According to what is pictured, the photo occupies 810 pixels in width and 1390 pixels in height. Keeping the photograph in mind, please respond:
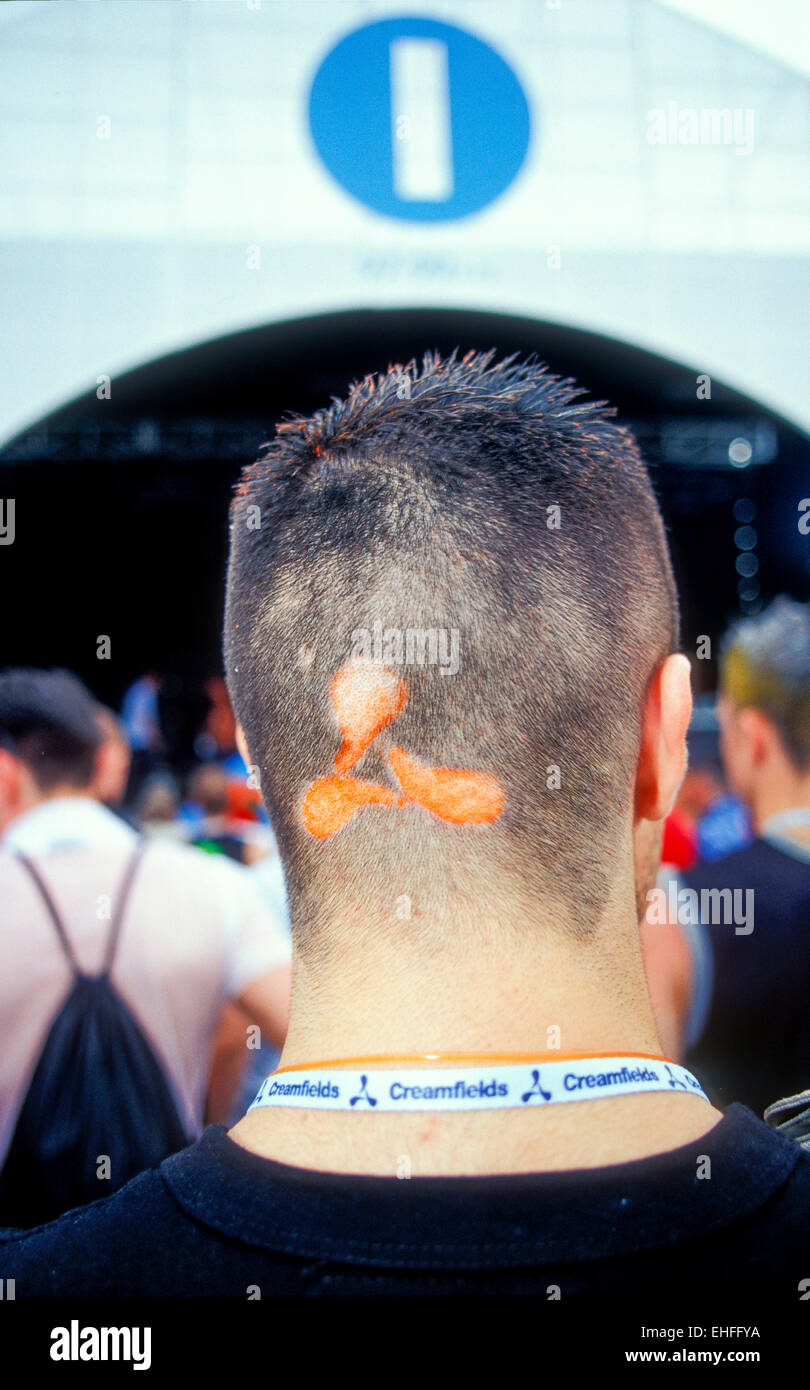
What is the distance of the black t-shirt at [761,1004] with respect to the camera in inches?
79.2

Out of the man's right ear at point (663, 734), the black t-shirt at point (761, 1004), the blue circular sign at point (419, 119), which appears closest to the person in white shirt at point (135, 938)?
the black t-shirt at point (761, 1004)

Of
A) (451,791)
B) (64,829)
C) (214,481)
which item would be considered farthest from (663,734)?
(214,481)

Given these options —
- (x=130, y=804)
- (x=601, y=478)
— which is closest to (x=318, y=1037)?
(x=601, y=478)

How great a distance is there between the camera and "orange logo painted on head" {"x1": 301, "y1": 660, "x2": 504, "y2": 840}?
92cm

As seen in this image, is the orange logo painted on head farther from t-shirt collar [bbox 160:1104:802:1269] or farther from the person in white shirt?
the person in white shirt

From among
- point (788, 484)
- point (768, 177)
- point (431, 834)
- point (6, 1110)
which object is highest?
point (788, 484)

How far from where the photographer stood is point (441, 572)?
3.10ft

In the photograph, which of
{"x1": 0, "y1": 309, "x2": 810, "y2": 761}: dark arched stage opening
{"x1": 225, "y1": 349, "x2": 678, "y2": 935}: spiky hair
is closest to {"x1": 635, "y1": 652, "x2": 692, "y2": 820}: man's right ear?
{"x1": 225, "y1": 349, "x2": 678, "y2": 935}: spiky hair

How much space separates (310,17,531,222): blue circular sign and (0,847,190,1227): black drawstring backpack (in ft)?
8.48

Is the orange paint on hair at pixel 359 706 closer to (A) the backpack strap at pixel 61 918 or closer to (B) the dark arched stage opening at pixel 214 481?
(A) the backpack strap at pixel 61 918

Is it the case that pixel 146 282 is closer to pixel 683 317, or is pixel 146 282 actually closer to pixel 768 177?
pixel 683 317

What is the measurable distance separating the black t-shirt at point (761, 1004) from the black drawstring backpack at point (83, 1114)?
111 centimetres

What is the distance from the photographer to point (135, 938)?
1.83 m

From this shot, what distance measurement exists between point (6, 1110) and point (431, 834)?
4.32 feet
